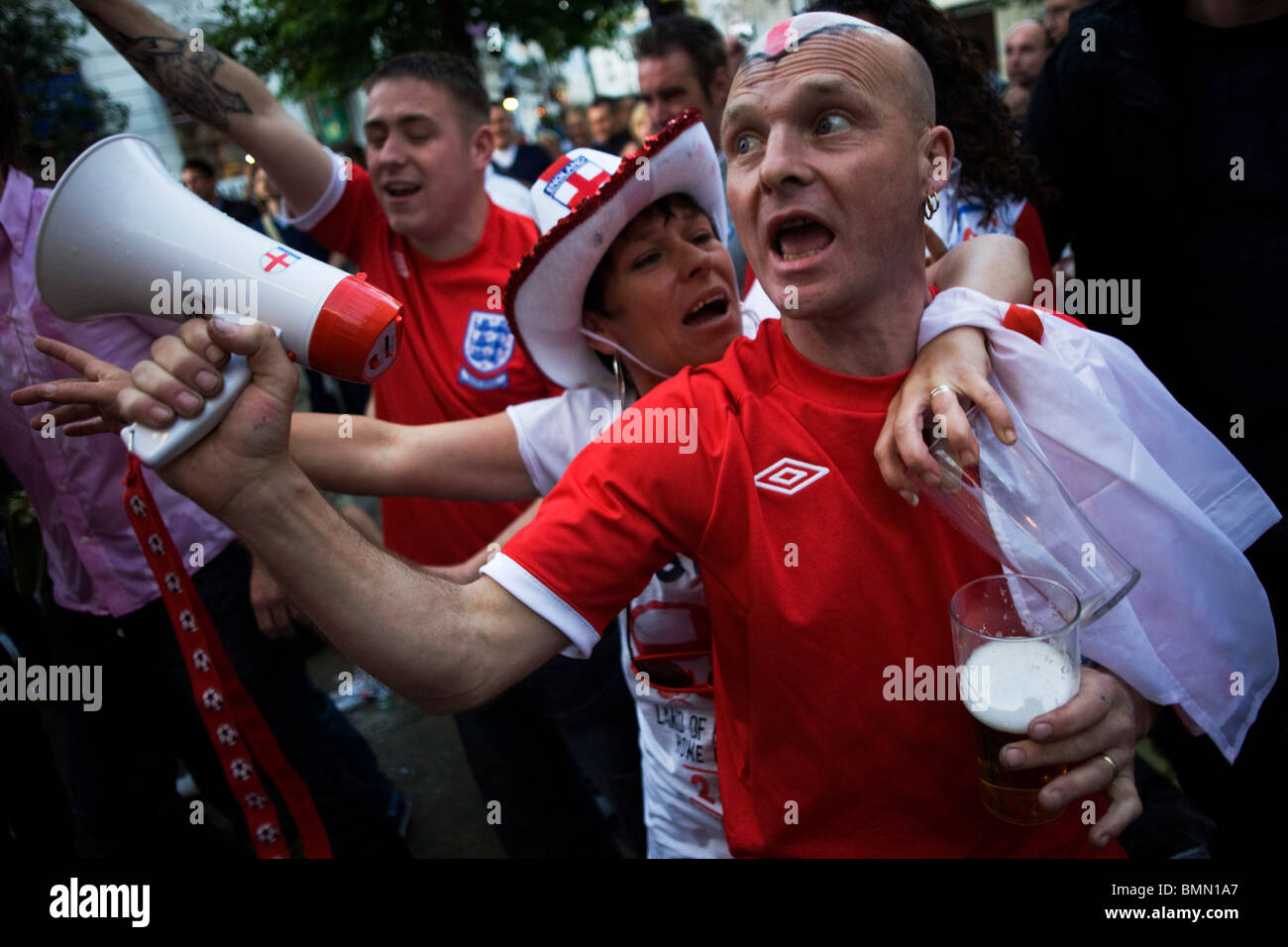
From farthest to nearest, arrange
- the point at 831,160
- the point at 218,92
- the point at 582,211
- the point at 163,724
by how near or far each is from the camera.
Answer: the point at 163,724 → the point at 218,92 → the point at 582,211 → the point at 831,160

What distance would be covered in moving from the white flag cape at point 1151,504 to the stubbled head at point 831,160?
0.20 metres

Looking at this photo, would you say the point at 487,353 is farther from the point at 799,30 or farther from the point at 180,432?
the point at 180,432

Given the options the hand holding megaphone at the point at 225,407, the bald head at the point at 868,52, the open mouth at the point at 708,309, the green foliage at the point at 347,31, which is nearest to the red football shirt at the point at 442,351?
the open mouth at the point at 708,309

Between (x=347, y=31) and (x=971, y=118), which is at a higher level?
(x=347, y=31)

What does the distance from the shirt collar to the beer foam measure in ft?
7.93

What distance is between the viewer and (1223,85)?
2.16 meters

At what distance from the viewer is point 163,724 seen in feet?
9.50

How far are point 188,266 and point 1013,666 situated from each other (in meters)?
1.27

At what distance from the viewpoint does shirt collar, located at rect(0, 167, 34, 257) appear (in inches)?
89.8

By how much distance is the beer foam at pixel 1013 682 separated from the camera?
1239 mm

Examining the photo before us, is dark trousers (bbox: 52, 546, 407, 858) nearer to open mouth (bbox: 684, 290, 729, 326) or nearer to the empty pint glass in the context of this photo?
open mouth (bbox: 684, 290, 729, 326)

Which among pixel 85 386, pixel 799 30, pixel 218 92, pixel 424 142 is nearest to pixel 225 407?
pixel 85 386
